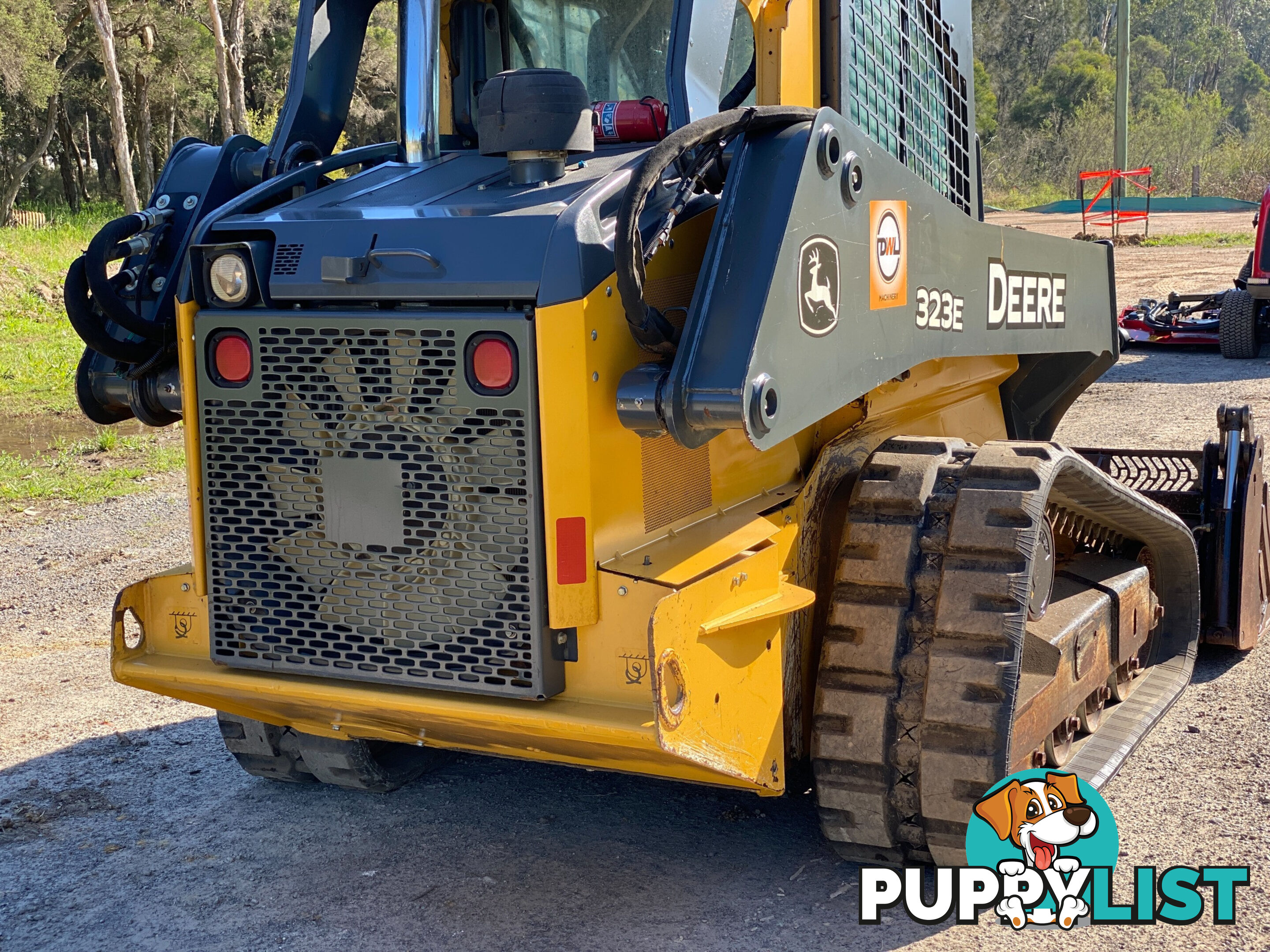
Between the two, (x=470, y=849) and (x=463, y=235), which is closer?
(x=463, y=235)

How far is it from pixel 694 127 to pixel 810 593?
114 cm

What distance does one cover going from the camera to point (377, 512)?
3061 mm

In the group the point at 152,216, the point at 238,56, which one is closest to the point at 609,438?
the point at 152,216

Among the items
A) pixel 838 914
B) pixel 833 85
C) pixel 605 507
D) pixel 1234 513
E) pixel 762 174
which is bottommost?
pixel 838 914

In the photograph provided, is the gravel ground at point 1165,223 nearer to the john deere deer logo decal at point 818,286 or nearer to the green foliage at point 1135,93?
the green foliage at point 1135,93

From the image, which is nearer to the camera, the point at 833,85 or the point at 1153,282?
the point at 833,85

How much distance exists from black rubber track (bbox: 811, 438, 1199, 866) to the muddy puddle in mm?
8131

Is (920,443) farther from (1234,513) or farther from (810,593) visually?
(1234,513)

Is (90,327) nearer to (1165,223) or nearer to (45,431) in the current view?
(45,431)

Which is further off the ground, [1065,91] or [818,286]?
[1065,91]

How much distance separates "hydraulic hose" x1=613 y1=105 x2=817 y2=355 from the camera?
270 centimetres

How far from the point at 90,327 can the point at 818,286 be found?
6.43 ft

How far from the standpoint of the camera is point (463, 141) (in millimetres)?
4129

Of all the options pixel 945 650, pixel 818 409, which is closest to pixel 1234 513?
pixel 945 650
